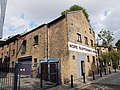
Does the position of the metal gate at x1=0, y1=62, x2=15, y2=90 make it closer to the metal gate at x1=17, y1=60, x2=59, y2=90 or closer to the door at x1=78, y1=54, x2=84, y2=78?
the metal gate at x1=17, y1=60, x2=59, y2=90

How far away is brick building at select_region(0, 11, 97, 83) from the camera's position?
17.4 meters

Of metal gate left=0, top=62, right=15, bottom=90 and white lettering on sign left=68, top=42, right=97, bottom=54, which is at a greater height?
white lettering on sign left=68, top=42, right=97, bottom=54

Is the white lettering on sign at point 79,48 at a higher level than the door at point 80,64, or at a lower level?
higher

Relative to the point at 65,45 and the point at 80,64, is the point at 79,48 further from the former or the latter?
the point at 65,45

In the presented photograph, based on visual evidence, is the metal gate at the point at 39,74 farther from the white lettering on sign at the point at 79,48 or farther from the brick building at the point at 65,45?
the white lettering on sign at the point at 79,48

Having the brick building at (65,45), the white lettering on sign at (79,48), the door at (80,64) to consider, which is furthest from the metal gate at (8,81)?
the door at (80,64)

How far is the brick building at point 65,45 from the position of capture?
17359 mm

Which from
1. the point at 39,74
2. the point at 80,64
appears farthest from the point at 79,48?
the point at 39,74

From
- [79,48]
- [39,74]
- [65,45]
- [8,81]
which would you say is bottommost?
[8,81]

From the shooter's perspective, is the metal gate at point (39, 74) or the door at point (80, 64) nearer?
the metal gate at point (39, 74)

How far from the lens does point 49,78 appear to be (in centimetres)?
1608

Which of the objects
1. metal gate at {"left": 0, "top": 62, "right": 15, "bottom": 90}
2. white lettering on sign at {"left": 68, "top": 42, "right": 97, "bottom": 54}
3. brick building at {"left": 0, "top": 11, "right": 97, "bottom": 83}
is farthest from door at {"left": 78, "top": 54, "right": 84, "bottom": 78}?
metal gate at {"left": 0, "top": 62, "right": 15, "bottom": 90}

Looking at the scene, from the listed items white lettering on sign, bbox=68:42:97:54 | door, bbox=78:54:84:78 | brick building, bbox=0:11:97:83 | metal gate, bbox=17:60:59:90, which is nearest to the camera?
metal gate, bbox=17:60:59:90

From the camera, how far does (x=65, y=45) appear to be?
1730 cm
